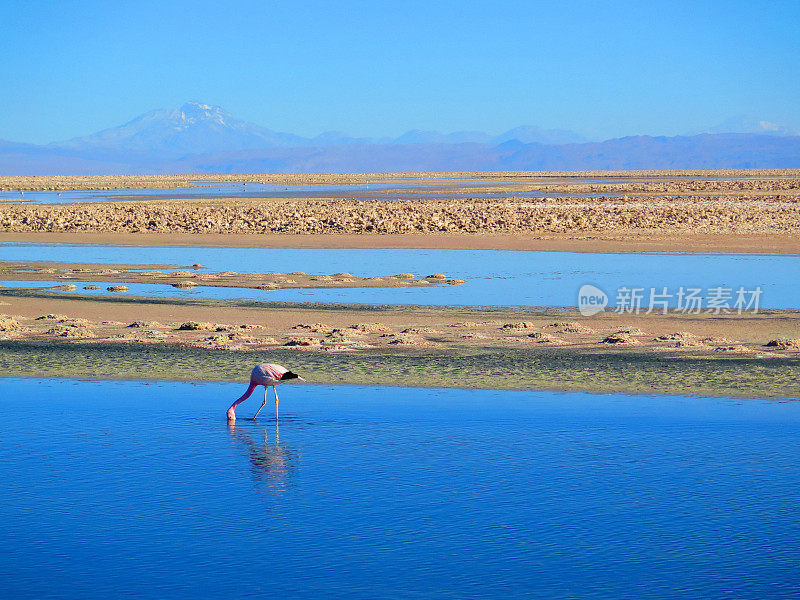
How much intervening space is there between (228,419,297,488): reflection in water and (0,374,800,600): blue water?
4 cm

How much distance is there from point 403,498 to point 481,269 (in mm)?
20615

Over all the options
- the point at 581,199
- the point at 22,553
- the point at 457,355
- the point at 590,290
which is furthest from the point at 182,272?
the point at 581,199

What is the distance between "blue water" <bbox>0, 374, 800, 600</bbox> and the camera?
689 cm

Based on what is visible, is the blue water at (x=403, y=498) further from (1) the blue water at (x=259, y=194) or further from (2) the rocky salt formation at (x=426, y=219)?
(1) the blue water at (x=259, y=194)

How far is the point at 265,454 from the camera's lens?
10047mm

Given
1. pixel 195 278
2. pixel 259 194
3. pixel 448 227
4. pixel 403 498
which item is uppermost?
pixel 259 194

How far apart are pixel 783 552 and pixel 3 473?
640 centimetres

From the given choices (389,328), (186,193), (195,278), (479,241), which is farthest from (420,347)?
(186,193)

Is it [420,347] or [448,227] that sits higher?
[448,227]

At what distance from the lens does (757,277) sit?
2572cm

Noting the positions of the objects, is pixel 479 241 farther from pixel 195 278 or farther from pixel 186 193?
pixel 186 193

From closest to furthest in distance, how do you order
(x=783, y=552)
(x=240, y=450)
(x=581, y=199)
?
(x=783, y=552) → (x=240, y=450) → (x=581, y=199)

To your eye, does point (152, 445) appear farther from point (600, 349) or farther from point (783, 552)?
point (600, 349)

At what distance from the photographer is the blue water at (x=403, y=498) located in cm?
689
